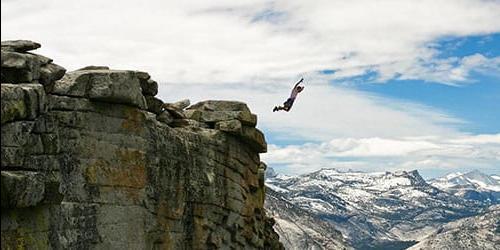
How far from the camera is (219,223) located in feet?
185

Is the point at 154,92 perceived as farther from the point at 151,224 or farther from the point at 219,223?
the point at 219,223

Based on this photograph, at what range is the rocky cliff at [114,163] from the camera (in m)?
33.5

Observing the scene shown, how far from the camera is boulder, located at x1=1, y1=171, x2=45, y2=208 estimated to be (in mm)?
30875

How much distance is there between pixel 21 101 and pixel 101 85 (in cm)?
821

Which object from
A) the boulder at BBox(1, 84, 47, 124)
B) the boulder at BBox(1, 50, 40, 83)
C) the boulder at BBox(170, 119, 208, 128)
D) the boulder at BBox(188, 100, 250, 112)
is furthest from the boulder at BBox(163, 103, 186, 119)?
the boulder at BBox(1, 84, 47, 124)

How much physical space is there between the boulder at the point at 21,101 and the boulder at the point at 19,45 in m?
3.33

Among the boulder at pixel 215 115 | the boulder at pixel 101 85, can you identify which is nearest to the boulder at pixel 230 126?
the boulder at pixel 215 115

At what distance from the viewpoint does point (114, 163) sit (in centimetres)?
4212

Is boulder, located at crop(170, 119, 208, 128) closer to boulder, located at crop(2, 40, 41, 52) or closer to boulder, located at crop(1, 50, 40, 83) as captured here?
boulder, located at crop(2, 40, 41, 52)

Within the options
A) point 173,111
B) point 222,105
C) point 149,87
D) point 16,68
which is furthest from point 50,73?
point 222,105

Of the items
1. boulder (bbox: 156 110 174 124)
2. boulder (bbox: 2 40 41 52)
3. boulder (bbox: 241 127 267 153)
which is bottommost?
boulder (bbox: 241 127 267 153)

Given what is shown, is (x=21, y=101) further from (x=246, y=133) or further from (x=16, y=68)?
(x=246, y=133)

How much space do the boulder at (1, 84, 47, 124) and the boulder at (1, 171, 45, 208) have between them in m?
2.71

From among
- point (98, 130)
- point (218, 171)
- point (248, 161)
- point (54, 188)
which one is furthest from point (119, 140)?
point (248, 161)
